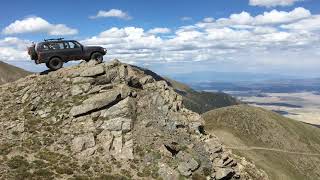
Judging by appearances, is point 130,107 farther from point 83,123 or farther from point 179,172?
point 179,172

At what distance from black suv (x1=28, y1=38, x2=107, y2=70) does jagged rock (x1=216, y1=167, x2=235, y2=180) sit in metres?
19.8

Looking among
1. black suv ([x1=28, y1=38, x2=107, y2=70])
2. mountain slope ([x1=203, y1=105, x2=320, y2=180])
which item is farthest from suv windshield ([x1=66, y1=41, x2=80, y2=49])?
mountain slope ([x1=203, y1=105, x2=320, y2=180])

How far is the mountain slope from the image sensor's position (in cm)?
11238

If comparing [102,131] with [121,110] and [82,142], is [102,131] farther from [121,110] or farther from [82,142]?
[121,110]

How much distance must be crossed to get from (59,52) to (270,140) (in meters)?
103

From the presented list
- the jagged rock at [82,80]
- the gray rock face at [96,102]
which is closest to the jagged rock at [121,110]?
the gray rock face at [96,102]

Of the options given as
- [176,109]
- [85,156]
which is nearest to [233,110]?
[176,109]

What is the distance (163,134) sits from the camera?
141ft

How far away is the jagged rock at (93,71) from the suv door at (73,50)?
253cm

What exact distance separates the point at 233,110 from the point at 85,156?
396 ft

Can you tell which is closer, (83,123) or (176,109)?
(83,123)

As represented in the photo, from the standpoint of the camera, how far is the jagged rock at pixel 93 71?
4725cm

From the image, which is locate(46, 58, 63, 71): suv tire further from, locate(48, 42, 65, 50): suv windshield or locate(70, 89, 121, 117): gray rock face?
locate(70, 89, 121, 117): gray rock face

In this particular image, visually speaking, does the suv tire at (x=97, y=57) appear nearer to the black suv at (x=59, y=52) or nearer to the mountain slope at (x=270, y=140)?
the black suv at (x=59, y=52)
